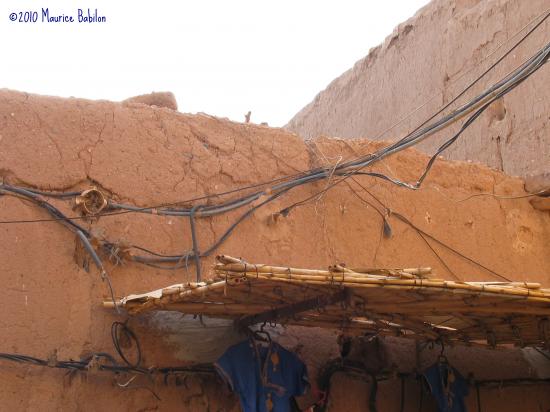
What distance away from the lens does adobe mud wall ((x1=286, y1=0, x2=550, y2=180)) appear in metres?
6.90

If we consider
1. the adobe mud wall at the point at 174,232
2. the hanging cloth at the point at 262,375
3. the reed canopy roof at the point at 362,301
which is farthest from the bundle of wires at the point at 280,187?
the hanging cloth at the point at 262,375

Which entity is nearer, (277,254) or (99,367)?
(99,367)

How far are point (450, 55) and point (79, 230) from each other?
4.82 metres

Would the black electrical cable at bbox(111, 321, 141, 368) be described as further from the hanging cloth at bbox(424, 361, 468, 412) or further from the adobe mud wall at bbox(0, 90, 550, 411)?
the hanging cloth at bbox(424, 361, 468, 412)

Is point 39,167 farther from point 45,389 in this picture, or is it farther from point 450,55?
point 450,55

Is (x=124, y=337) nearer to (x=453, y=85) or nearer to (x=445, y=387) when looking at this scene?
(x=445, y=387)

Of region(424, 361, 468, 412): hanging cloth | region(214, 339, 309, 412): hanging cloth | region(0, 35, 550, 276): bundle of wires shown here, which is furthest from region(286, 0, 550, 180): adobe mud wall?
region(214, 339, 309, 412): hanging cloth

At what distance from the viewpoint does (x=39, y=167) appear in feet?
14.0

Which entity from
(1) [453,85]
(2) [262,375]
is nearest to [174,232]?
(2) [262,375]

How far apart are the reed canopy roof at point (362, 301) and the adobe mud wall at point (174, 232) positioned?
1.06ft

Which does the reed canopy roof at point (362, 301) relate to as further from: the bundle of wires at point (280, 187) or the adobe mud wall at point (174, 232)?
the bundle of wires at point (280, 187)

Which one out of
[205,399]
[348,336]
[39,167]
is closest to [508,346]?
[348,336]

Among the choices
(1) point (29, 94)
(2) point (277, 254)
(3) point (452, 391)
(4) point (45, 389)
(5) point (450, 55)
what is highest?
(5) point (450, 55)

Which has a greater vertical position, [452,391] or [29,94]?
[29,94]
